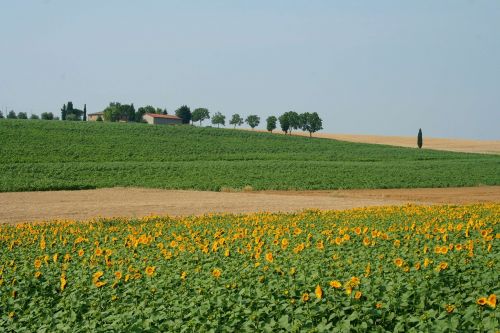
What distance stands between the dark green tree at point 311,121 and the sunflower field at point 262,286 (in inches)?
4492

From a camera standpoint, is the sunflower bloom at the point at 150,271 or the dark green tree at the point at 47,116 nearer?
the sunflower bloom at the point at 150,271

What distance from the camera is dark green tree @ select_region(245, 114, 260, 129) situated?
14562 centimetres

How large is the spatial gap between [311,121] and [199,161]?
64064mm

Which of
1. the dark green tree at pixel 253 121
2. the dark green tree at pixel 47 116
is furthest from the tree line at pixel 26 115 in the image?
the dark green tree at pixel 253 121

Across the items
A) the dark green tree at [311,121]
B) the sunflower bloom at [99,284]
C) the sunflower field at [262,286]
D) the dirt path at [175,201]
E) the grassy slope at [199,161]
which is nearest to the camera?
the sunflower field at [262,286]

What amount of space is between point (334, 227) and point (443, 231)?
291cm

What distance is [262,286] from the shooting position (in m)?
7.77

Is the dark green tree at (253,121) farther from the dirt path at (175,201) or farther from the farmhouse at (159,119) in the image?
the dirt path at (175,201)

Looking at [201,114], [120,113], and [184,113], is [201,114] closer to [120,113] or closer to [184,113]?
[184,113]

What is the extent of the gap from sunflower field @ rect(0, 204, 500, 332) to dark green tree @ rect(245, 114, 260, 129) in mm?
134516

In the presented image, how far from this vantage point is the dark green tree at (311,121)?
124875mm

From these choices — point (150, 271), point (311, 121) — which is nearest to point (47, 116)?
point (311, 121)

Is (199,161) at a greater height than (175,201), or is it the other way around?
(199,161)

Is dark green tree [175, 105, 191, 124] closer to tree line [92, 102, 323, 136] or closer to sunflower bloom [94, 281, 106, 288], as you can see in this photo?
tree line [92, 102, 323, 136]
